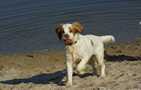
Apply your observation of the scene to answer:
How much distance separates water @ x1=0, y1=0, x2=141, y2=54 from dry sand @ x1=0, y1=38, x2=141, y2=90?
53.3 inches

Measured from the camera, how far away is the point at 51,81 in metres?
6.79

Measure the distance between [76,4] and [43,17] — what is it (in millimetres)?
3755

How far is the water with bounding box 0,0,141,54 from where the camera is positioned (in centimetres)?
1189

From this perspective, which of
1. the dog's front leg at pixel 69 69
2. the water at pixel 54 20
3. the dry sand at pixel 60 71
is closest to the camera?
the dry sand at pixel 60 71

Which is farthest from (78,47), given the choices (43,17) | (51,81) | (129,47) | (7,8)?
(7,8)

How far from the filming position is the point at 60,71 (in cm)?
767

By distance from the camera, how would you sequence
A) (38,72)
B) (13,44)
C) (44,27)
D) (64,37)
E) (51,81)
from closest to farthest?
(64,37), (51,81), (38,72), (13,44), (44,27)

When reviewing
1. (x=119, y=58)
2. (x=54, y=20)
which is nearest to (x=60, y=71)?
(x=119, y=58)

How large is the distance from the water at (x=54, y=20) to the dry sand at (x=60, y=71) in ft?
4.44

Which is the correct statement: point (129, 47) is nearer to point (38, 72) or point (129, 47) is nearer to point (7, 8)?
point (38, 72)

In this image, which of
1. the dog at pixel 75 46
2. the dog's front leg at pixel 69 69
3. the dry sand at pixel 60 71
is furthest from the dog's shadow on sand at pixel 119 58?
the dog's front leg at pixel 69 69

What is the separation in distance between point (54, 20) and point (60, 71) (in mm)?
8350

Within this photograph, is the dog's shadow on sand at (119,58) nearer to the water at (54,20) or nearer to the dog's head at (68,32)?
the water at (54,20)

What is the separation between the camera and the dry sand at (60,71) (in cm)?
574
